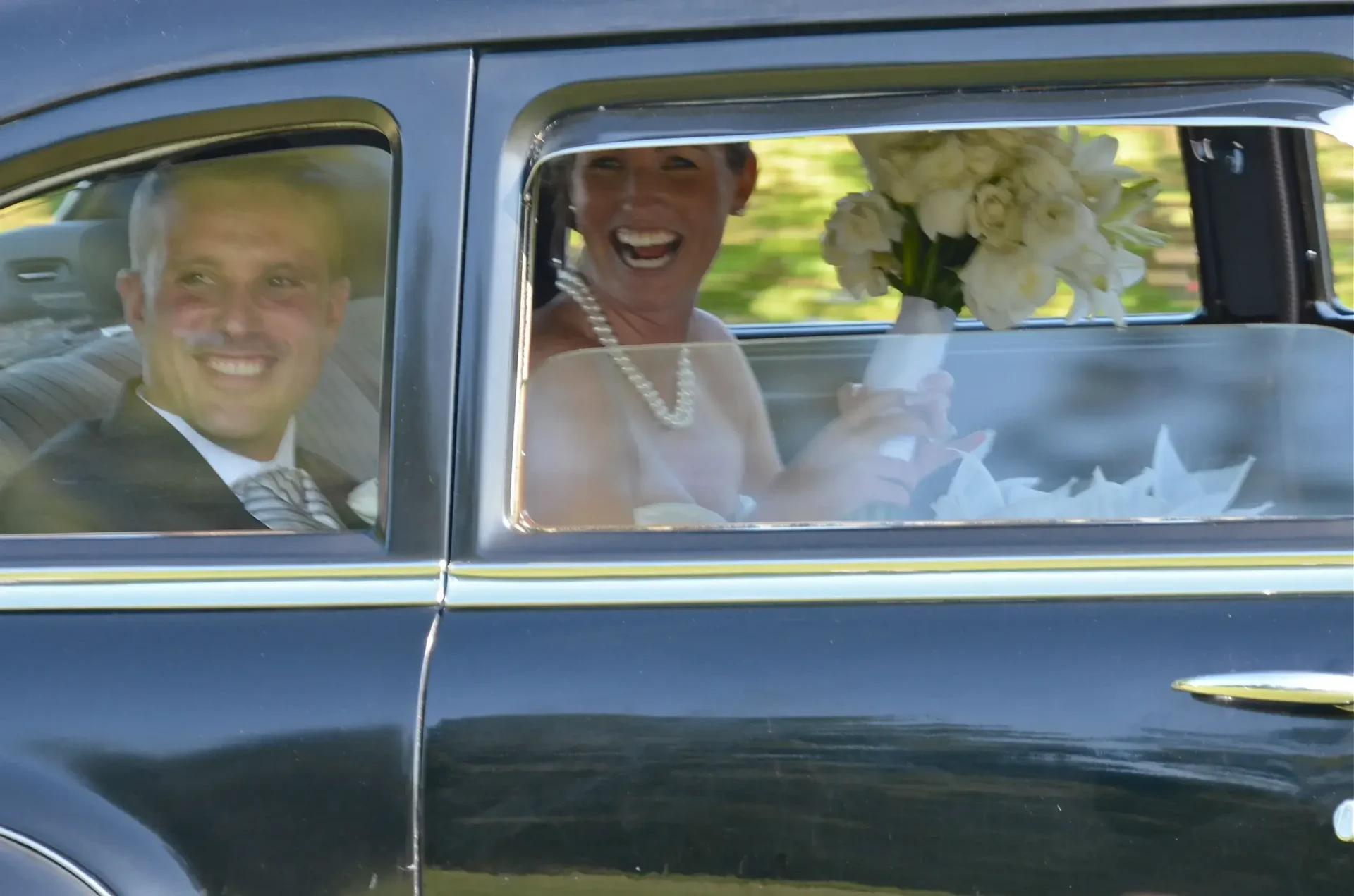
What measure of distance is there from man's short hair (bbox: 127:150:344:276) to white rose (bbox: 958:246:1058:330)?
0.96m

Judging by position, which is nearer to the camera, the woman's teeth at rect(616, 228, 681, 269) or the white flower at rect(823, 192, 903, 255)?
the woman's teeth at rect(616, 228, 681, 269)

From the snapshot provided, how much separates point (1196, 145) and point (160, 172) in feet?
5.69

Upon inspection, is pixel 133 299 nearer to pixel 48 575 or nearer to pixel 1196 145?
pixel 48 575

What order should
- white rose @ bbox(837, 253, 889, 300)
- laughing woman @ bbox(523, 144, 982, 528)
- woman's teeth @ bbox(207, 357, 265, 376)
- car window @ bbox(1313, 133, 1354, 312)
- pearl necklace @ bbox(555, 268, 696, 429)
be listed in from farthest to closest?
car window @ bbox(1313, 133, 1354, 312)
white rose @ bbox(837, 253, 889, 300)
pearl necklace @ bbox(555, 268, 696, 429)
woman's teeth @ bbox(207, 357, 265, 376)
laughing woman @ bbox(523, 144, 982, 528)

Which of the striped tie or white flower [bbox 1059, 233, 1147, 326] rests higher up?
white flower [bbox 1059, 233, 1147, 326]

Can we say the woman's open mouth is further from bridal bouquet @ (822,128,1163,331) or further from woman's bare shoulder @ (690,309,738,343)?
bridal bouquet @ (822,128,1163,331)

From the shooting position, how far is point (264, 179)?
1745 mm

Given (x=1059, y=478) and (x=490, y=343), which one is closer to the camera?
(x=490, y=343)

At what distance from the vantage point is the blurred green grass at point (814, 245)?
2242 mm

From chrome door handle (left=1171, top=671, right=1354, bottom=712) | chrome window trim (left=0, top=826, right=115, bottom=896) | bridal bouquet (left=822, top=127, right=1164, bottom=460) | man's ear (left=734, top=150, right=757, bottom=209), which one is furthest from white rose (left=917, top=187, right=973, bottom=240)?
chrome window trim (left=0, top=826, right=115, bottom=896)

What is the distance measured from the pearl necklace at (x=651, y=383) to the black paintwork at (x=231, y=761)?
0.51m

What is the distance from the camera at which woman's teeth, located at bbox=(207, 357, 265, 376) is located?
187cm

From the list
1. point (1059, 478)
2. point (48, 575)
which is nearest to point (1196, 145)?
point (1059, 478)

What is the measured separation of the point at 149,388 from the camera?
1.84 meters
